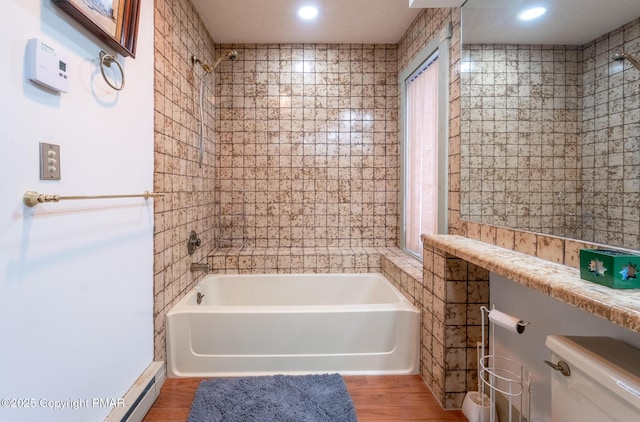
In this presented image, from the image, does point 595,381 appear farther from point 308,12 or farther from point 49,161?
point 308,12

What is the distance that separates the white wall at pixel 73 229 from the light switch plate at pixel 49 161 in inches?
0.7

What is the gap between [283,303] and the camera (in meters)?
2.63

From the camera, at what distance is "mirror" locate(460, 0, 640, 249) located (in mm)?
913

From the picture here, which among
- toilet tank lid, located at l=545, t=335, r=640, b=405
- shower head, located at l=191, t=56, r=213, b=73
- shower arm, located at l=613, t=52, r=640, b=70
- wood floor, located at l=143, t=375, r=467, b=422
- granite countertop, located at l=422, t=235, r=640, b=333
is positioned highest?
shower head, located at l=191, t=56, r=213, b=73

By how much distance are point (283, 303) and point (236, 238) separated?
775mm

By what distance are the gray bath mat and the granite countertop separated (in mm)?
1014

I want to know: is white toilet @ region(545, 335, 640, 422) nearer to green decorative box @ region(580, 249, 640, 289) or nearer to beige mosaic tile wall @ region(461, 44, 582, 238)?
green decorative box @ region(580, 249, 640, 289)

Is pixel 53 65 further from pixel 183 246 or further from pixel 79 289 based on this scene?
pixel 183 246

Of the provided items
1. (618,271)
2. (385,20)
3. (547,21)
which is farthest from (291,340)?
(385,20)

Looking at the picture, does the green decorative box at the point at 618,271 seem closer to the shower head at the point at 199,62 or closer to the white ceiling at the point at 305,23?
the white ceiling at the point at 305,23

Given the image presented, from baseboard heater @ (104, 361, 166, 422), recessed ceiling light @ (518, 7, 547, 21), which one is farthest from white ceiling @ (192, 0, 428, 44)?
baseboard heater @ (104, 361, 166, 422)

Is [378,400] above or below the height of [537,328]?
below

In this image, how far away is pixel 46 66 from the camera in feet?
3.16

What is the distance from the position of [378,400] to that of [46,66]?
2031 millimetres
